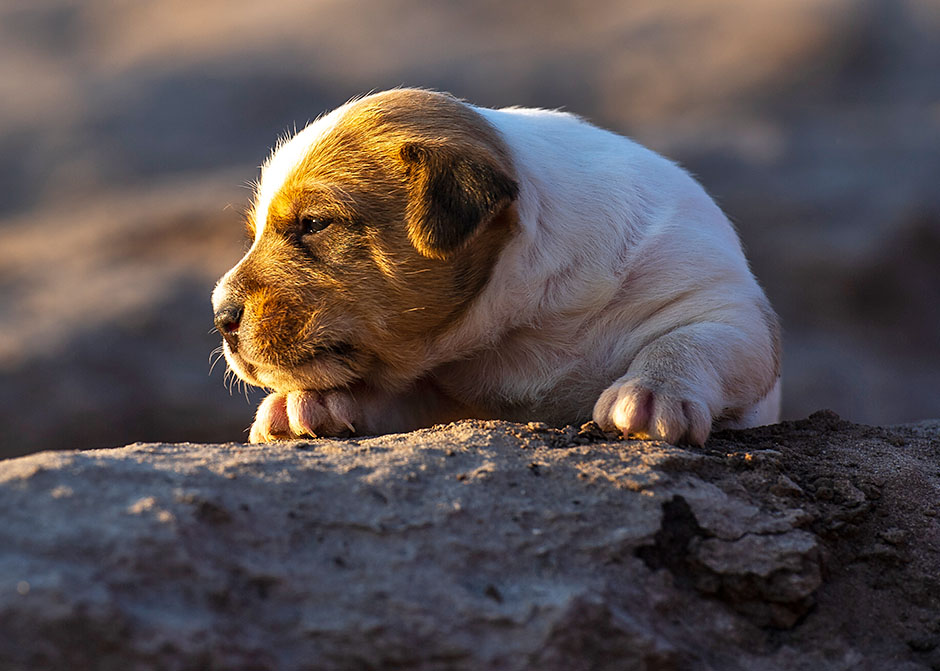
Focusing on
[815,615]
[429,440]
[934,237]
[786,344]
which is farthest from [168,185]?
[815,615]

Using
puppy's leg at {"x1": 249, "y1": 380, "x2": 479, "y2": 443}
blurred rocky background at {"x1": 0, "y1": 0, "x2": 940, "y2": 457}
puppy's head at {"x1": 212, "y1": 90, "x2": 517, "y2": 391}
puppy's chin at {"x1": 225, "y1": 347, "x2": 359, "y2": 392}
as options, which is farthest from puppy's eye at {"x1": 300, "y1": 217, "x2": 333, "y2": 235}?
blurred rocky background at {"x1": 0, "y1": 0, "x2": 940, "y2": 457}

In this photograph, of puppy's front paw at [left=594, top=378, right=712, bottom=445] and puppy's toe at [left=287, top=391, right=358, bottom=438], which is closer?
puppy's front paw at [left=594, top=378, right=712, bottom=445]

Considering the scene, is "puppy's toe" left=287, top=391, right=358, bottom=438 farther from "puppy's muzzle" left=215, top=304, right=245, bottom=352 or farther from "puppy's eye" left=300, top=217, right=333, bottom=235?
"puppy's eye" left=300, top=217, right=333, bottom=235

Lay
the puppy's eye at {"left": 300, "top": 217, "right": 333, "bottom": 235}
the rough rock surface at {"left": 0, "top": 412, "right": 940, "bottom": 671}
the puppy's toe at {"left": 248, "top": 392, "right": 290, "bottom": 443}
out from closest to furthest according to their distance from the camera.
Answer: the rough rock surface at {"left": 0, "top": 412, "right": 940, "bottom": 671}
the puppy's eye at {"left": 300, "top": 217, "right": 333, "bottom": 235}
the puppy's toe at {"left": 248, "top": 392, "right": 290, "bottom": 443}

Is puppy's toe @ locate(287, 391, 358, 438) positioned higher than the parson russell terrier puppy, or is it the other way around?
the parson russell terrier puppy

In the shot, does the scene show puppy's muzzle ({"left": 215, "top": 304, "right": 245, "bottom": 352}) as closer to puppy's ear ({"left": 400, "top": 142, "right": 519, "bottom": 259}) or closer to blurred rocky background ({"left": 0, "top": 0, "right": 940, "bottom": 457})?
puppy's ear ({"left": 400, "top": 142, "right": 519, "bottom": 259})

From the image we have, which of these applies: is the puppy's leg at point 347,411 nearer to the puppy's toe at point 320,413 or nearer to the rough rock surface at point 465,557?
the puppy's toe at point 320,413

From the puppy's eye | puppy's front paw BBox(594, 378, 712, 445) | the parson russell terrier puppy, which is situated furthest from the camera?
the puppy's eye

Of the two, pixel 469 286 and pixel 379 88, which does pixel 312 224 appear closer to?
pixel 469 286

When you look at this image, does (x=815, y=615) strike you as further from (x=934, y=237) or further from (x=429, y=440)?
(x=934, y=237)
